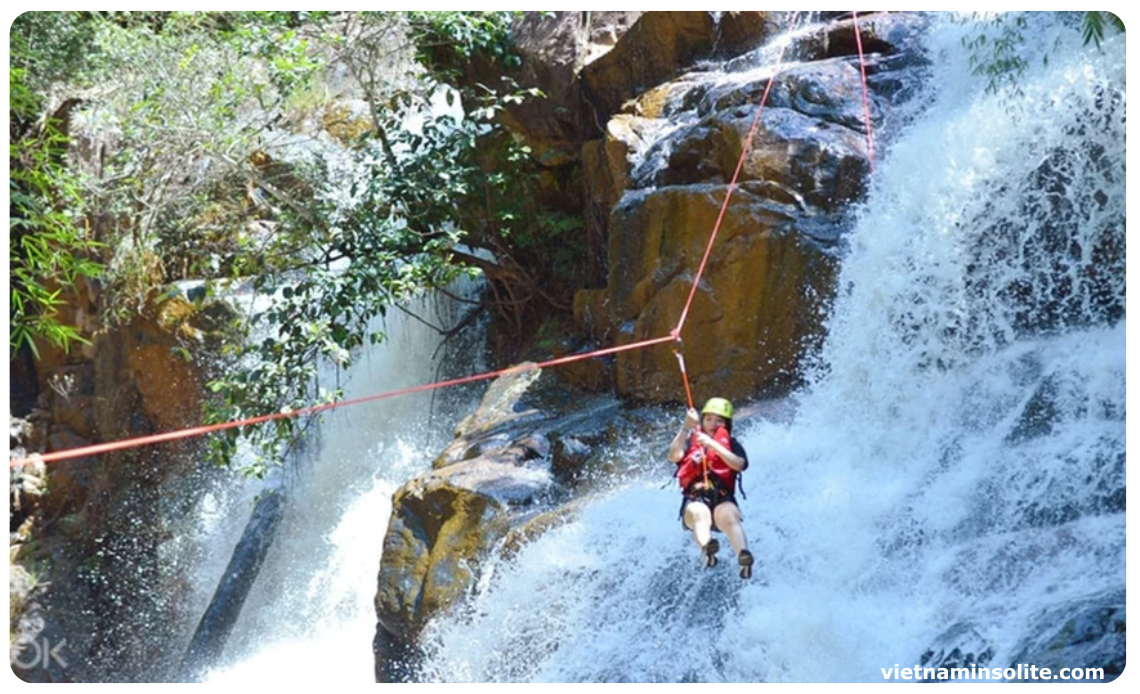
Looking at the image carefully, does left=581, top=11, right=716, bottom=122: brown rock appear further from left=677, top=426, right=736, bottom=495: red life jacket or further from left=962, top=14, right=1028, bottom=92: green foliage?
left=677, top=426, right=736, bottom=495: red life jacket

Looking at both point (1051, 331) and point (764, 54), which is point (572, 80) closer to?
point (764, 54)

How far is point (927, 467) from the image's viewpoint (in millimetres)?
4340

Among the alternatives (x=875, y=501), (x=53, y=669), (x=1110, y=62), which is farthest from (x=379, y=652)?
(x=1110, y=62)

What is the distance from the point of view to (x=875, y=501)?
4203 mm

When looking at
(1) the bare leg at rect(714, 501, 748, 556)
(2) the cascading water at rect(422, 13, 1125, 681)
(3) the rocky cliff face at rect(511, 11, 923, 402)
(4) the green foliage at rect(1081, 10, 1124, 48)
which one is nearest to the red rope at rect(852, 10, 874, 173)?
(3) the rocky cliff face at rect(511, 11, 923, 402)

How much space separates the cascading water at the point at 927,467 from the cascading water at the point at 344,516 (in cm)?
167

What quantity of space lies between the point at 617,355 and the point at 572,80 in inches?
69.6

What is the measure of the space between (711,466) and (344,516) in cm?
323

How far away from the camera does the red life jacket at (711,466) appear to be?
3.73m

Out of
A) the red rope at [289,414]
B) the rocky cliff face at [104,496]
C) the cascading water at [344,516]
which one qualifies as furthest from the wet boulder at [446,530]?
the rocky cliff face at [104,496]

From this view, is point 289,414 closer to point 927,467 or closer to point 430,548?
point 430,548

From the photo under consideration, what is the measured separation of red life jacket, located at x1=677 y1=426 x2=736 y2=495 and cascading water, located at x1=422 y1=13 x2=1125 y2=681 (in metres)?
0.43

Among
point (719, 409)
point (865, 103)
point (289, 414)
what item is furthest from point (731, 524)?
point (865, 103)

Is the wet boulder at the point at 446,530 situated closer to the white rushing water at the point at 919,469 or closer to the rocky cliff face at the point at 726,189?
the white rushing water at the point at 919,469
